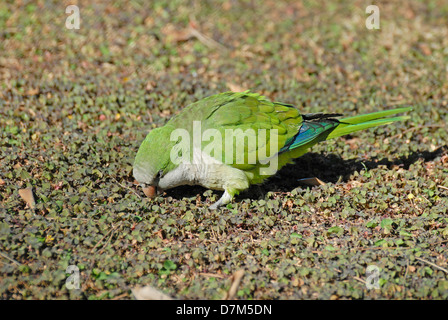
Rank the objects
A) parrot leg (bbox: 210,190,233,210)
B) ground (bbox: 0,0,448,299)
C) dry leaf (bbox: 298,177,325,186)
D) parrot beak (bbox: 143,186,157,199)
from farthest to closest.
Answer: dry leaf (bbox: 298,177,325,186) → parrot leg (bbox: 210,190,233,210) → parrot beak (bbox: 143,186,157,199) → ground (bbox: 0,0,448,299)

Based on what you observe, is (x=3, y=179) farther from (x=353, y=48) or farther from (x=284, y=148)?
(x=353, y=48)

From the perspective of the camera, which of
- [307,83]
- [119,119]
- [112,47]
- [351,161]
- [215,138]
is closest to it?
[215,138]

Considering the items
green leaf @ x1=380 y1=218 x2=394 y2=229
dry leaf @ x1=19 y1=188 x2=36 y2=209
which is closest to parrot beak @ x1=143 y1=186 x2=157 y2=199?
dry leaf @ x1=19 y1=188 x2=36 y2=209

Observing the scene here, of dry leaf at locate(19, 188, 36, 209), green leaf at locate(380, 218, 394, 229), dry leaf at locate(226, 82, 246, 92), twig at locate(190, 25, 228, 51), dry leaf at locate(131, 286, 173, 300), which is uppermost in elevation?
twig at locate(190, 25, 228, 51)

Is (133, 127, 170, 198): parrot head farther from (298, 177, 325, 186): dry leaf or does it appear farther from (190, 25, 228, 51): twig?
(190, 25, 228, 51): twig

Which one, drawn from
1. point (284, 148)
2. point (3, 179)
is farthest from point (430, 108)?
point (3, 179)

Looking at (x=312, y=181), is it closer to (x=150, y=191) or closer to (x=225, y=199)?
(x=225, y=199)
